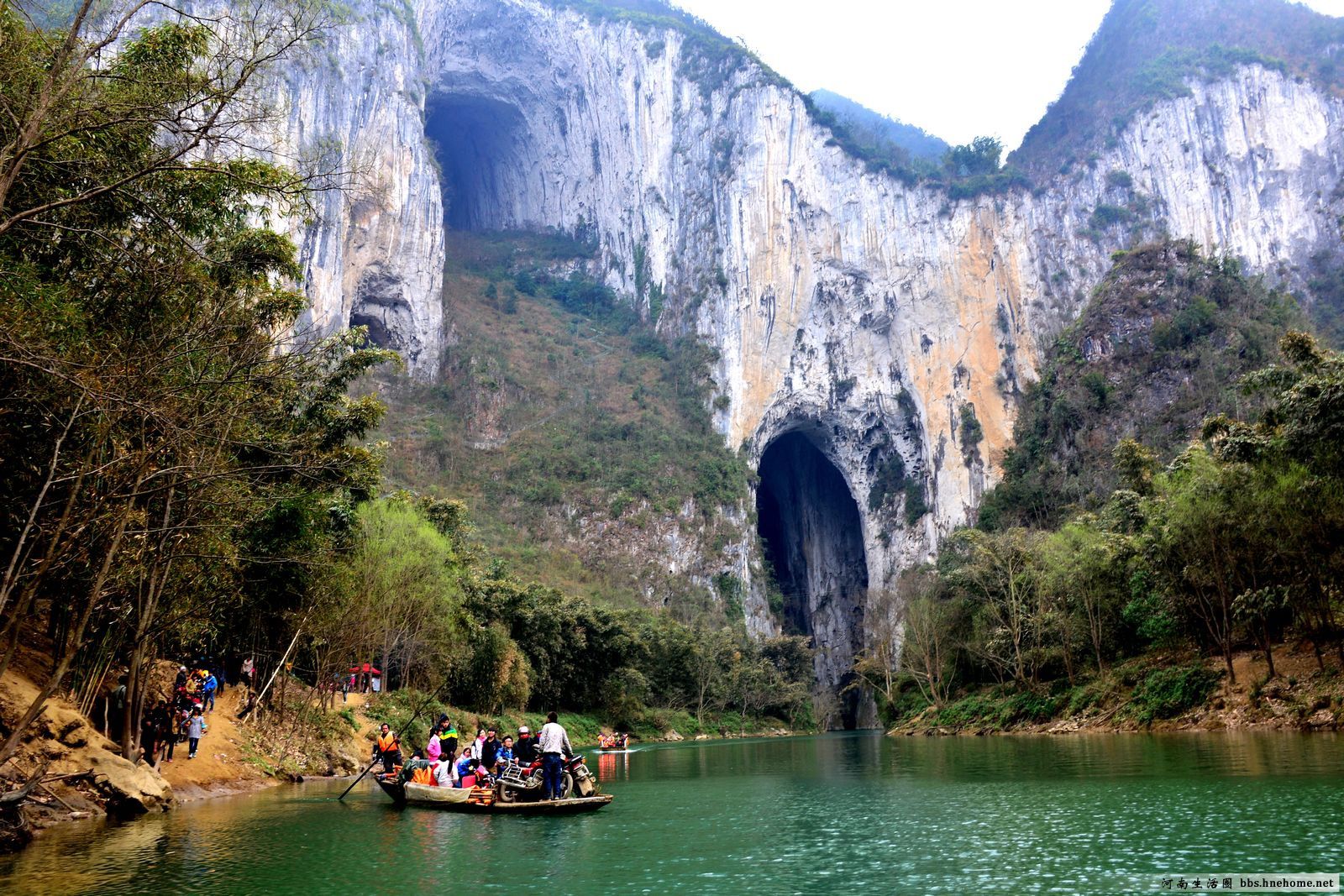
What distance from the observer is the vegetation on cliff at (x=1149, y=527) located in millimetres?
18375

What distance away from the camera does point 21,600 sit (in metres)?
7.81

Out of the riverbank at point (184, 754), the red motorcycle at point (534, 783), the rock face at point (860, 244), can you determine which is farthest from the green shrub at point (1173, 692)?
the rock face at point (860, 244)

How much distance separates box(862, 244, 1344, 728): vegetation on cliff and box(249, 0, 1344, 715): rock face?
47.3ft

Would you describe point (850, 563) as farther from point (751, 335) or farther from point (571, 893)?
point (571, 893)

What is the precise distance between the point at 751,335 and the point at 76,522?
69482mm

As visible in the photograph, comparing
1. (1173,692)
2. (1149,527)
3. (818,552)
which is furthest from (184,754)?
(818,552)

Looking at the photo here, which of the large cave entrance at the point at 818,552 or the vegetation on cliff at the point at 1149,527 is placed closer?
the vegetation on cliff at the point at 1149,527

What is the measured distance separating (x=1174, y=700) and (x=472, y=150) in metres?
96.4

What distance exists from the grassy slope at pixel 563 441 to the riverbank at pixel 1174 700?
98.5 feet

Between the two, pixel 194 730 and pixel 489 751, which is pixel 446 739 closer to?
pixel 489 751

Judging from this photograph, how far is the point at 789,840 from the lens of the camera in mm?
9359

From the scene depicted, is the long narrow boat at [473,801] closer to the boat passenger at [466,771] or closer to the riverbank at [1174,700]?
the boat passenger at [466,771]

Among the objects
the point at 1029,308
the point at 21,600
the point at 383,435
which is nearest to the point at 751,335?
the point at 1029,308

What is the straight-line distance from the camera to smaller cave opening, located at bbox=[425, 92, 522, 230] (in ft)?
315
